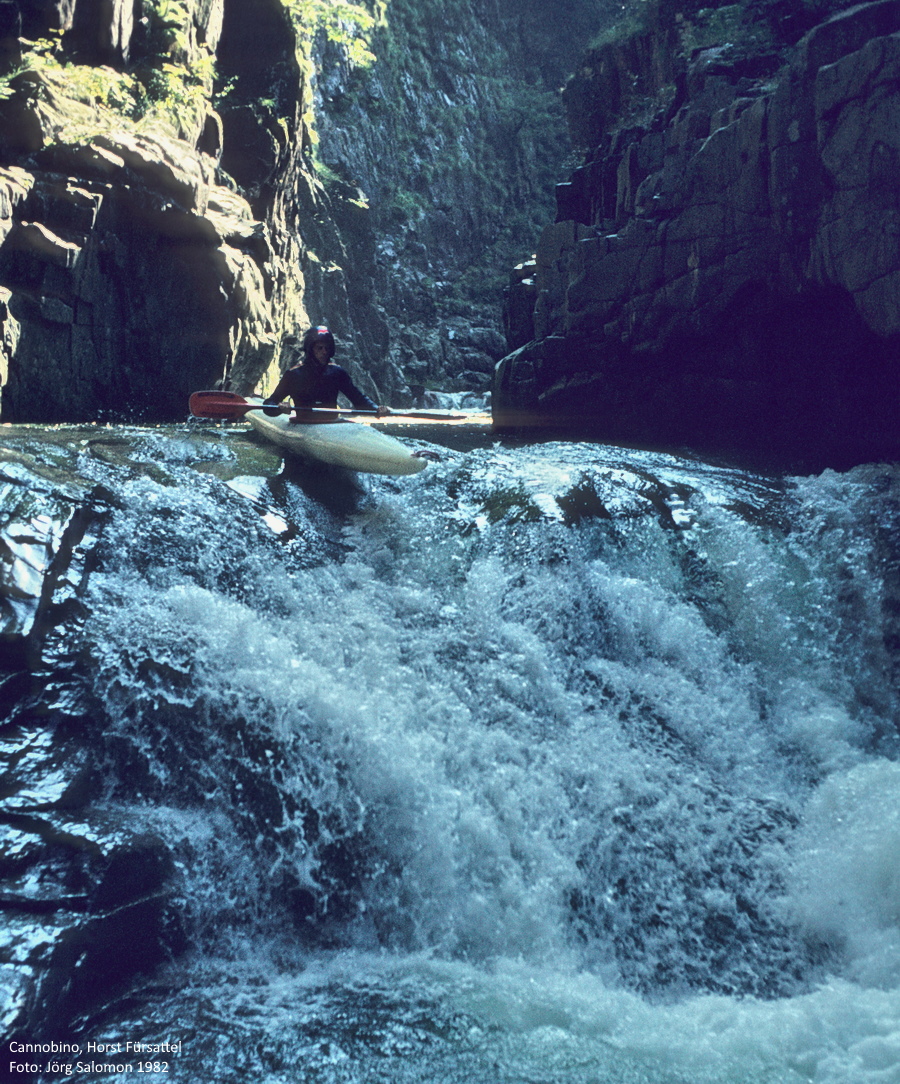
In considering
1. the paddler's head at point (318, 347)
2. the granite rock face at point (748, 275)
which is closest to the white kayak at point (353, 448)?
the paddler's head at point (318, 347)

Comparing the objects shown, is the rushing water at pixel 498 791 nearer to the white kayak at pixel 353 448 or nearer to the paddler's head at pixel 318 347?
the white kayak at pixel 353 448

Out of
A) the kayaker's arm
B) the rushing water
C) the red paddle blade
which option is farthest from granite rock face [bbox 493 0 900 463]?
the kayaker's arm

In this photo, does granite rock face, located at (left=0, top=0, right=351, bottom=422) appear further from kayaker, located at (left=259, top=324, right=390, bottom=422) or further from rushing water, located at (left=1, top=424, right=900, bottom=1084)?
rushing water, located at (left=1, top=424, right=900, bottom=1084)

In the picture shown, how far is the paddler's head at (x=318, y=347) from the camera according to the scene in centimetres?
679

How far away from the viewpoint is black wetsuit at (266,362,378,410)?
22.9ft

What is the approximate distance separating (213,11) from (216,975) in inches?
529

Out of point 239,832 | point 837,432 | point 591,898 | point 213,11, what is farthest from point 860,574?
point 213,11

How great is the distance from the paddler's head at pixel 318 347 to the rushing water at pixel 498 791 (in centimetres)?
220

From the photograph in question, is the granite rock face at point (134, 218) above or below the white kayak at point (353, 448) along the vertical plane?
above

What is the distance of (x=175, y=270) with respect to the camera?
33.3 ft

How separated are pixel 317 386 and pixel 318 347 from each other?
1.18 feet

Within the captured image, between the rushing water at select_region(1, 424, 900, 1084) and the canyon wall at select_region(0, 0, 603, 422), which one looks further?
the canyon wall at select_region(0, 0, 603, 422)

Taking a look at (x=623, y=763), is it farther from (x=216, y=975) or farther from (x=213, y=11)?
(x=213, y=11)

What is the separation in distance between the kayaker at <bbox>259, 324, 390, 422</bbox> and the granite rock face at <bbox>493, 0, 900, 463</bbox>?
418cm
